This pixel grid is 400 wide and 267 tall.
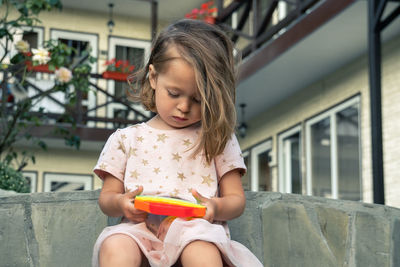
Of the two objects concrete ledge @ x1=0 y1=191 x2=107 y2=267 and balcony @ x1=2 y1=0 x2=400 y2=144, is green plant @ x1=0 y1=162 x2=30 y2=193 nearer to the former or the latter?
balcony @ x1=2 y1=0 x2=400 y2=144

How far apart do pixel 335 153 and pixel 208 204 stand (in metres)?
7.95

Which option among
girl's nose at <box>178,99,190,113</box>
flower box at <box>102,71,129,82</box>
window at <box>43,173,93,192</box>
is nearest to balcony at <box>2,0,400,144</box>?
flower box at <box>102,71,129,82</box>

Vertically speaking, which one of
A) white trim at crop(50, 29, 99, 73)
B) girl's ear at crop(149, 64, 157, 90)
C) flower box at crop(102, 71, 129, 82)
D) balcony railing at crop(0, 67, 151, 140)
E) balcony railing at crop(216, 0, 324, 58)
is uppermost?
white trim at crop(50, 29, 99, 73)

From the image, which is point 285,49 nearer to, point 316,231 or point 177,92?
point 316,231

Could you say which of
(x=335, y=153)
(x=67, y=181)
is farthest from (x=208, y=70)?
(x=67, y=181)

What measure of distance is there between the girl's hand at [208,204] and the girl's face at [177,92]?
0.27 metres

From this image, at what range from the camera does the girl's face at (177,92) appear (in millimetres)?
2678

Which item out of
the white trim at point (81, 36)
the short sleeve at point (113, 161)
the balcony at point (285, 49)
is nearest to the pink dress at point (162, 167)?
the short sleeve at point (113, 161)

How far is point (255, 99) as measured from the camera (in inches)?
492

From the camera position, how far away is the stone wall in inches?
139

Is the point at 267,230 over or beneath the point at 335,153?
beneath

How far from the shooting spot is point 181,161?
2.83m

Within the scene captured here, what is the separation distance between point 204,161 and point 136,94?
1.24 ft

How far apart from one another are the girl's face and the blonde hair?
23 millimetres
